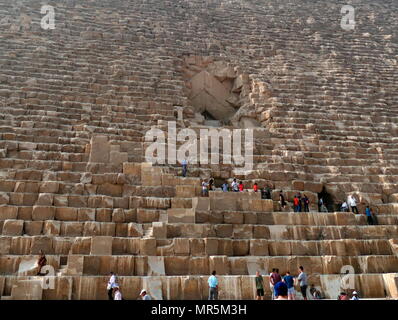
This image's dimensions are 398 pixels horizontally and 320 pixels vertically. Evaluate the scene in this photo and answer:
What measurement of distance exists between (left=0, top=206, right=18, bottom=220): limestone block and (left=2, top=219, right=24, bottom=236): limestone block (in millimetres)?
169

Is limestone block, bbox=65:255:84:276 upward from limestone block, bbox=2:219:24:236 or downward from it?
downward

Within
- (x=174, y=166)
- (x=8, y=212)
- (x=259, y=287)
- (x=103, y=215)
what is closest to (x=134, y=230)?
(x=103, y=215)

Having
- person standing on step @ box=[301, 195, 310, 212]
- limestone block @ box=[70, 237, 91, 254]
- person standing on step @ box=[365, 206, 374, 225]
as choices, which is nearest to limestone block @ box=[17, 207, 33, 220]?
limestone block @ box=[70, 237, 91, 254]

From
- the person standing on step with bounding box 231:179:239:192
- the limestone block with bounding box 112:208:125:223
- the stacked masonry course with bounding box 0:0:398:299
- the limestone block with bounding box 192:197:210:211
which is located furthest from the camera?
the person standing on step with bounding box 231:179:239:192

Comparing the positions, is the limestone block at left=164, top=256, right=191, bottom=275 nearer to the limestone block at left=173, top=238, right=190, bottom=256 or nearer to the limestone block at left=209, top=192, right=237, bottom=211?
the limestone block at left=173, top=238, right=190, bottom=256

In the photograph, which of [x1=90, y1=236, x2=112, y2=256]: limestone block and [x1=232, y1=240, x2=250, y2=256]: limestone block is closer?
[x1=90, y1=236, x2=112, y2=256]: limestone block

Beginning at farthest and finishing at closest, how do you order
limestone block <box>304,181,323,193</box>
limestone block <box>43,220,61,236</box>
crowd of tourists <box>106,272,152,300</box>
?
limestone block <box>304,181,323,193</box> → limestone block <box>43,220,61,236</box> → crowd of tourists <box>106,272,152,300</box>

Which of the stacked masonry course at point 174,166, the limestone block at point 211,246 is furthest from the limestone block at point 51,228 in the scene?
the limestone block at point 211,246

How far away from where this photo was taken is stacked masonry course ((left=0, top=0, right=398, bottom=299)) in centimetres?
743

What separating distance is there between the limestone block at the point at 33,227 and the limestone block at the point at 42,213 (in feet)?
0.68

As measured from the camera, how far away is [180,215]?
838 centimetres

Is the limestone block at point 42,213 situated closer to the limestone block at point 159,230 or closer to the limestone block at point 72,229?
the limestone block at point 72,229

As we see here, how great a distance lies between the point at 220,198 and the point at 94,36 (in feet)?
30.2
